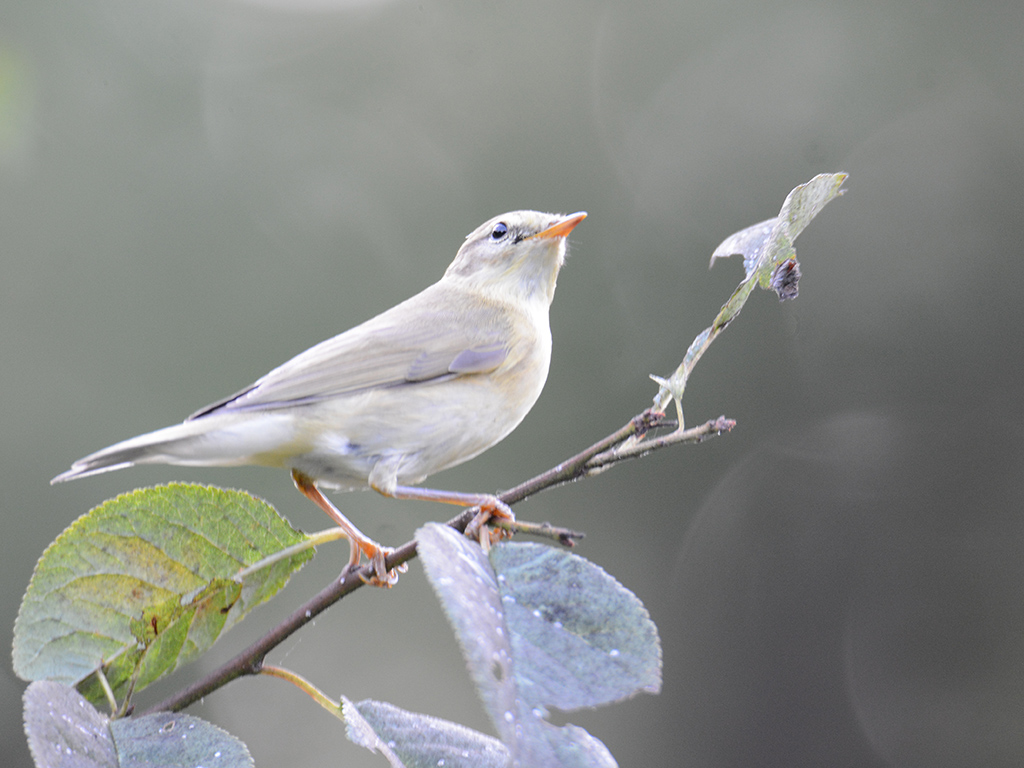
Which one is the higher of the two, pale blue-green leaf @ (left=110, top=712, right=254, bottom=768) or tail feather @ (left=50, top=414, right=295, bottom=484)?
tail feather @ (left=50, top=414, right=295, bottom=484)

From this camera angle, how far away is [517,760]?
1004 mm

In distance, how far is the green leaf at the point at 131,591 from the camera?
1.65 metres

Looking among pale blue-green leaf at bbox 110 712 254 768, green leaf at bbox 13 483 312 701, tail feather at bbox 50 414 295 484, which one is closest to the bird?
tail feather at bbox 50 414 295 484

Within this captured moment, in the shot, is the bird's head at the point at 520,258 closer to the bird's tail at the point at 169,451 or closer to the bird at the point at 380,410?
the bird at the point at 380,410

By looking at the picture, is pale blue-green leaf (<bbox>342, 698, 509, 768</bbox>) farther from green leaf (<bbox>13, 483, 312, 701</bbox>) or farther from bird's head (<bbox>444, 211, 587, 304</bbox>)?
bird's head (<bbox>444, 211, 587, 304</bbox>)

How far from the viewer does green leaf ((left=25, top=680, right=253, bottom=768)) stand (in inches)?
51.4

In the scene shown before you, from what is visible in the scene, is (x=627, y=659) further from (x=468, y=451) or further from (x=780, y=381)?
(x=780, y=381)

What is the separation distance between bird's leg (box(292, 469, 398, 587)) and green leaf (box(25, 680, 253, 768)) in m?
0.43

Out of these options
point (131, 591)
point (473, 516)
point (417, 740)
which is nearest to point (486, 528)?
point (473, 516)

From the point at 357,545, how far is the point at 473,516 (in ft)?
2.55

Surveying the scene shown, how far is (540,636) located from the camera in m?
1.20

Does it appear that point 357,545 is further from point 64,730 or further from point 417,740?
point 64,730

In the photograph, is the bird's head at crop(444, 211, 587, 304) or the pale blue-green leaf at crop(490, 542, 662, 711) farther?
the bird's head at crop(444, 211, 587, 304)

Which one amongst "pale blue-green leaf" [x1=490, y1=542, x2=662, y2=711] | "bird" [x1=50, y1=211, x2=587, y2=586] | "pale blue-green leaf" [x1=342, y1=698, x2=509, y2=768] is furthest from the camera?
"bird" [x1=50, y1=211, x2=587, y2=586]
